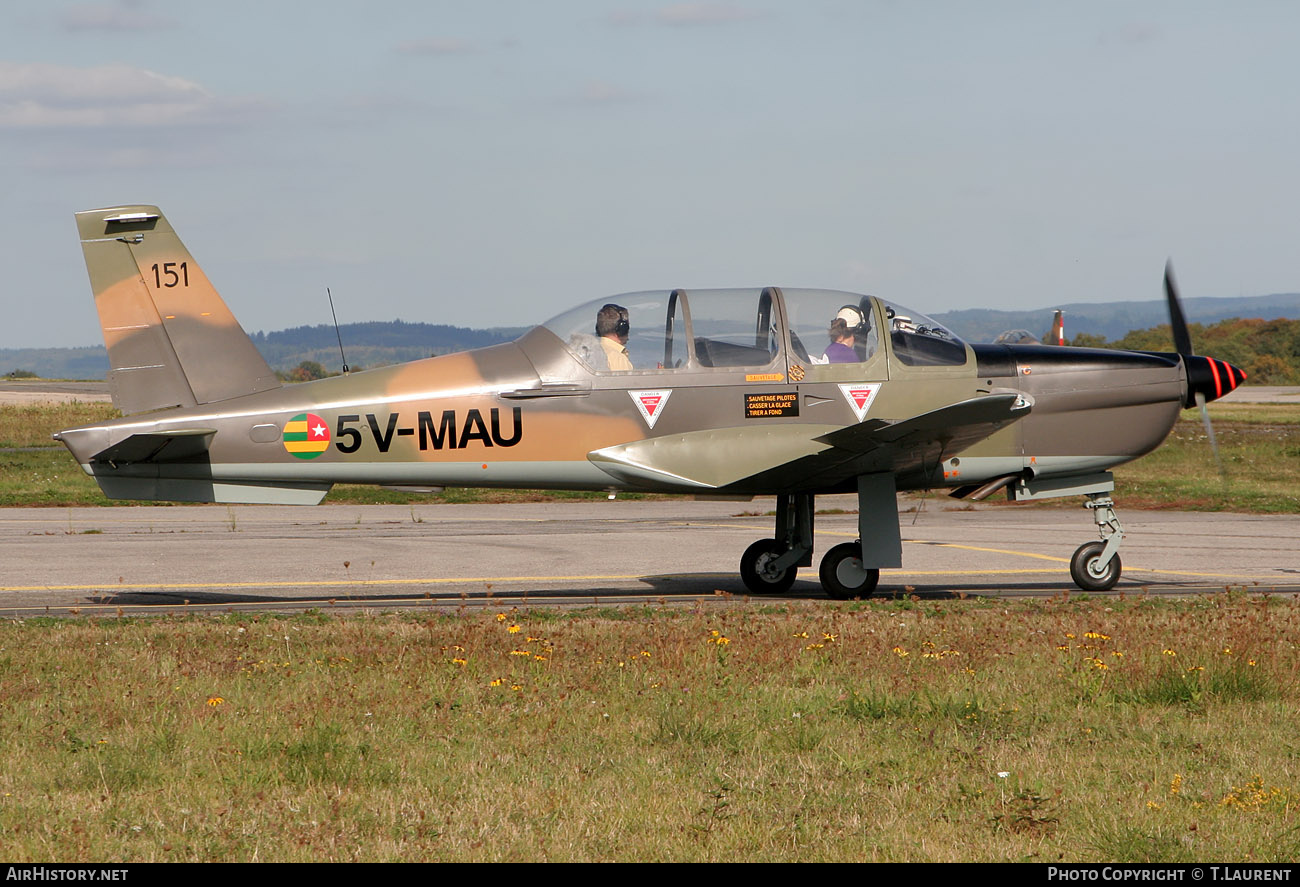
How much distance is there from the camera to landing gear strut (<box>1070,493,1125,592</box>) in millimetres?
12883

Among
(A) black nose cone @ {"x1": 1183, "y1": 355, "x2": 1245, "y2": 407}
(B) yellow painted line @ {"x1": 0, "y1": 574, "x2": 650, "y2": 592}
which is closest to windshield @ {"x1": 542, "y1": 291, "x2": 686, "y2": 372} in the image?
(B) yellow painted line @ {"x1": 0, "y1": 574, "x2": 650, "y2": 592}

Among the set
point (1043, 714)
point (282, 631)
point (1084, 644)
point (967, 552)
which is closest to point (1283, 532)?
point (967, 552)

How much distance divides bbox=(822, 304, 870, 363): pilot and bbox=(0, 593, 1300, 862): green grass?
113 inches

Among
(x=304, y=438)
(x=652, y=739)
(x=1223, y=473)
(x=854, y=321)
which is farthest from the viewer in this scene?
(x=1223, y=473)

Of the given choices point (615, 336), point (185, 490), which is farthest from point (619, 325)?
point (185, 490)

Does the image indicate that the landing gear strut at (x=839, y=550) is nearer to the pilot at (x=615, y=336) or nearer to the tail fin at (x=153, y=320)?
the pilot at (x=615, y=336)

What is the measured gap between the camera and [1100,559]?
12.9 metres

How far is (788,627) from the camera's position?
33.4 feet

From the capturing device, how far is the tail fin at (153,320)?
11508 mm

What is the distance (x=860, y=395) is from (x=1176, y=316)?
3896mm

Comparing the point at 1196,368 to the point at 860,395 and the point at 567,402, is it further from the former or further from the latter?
the point at 567,402

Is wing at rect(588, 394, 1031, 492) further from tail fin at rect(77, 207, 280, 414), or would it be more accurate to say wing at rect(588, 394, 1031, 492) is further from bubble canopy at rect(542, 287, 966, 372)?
tail fin at rect(77, 207, 280, 414)

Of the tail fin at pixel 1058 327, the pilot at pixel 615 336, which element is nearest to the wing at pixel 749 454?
the pilot at pixel 615 336
